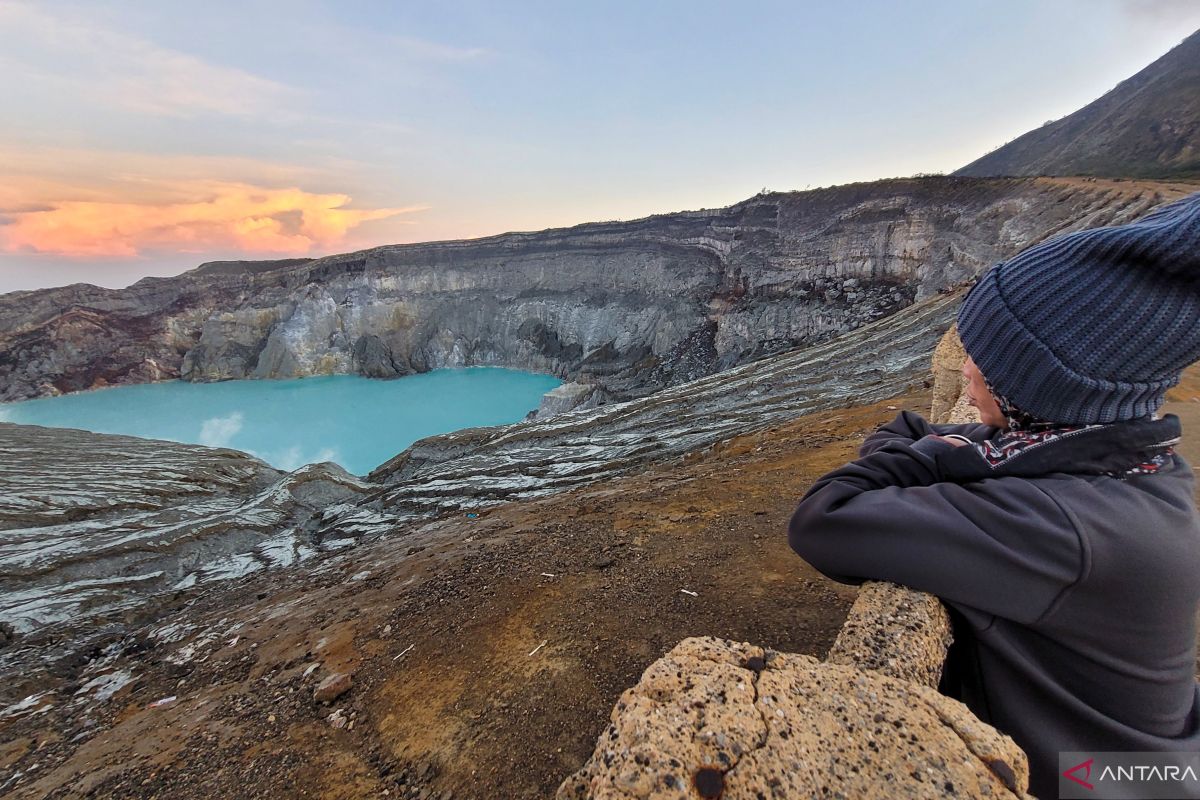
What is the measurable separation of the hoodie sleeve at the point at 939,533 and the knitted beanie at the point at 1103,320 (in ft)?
0.97

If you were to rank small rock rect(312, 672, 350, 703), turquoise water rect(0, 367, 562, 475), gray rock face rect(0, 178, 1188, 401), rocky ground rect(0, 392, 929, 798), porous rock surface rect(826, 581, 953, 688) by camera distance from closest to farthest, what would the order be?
porous rock surface rect(826, 581, 953, 688)
rocky ground rect(0, 392, 929, 798)
small rock rect(312, 672, 350, 703)
gray rock face rect(0, 178, 1188, 401)
turquoise water rect(0, 367, 562, 475)

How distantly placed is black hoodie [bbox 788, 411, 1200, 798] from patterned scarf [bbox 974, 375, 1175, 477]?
0.03 metres

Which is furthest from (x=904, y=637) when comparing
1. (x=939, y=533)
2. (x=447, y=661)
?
(x=447, y=661)

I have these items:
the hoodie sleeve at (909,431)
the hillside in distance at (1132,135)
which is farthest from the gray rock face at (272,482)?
the hillside in distance at (1132,135)

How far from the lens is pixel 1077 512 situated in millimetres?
1383

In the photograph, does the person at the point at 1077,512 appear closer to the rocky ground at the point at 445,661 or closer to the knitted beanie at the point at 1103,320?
the knitted beanie at the point at 1103,320

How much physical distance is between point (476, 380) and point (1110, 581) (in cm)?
5116

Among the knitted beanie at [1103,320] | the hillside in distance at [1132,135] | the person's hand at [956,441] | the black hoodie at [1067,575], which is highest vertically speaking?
the hillside in distance at [1132,135]

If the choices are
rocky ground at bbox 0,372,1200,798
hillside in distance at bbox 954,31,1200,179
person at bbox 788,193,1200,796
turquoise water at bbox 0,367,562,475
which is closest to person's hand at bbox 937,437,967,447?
person at bbox 788,193,1200,796

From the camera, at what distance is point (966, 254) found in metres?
27.8

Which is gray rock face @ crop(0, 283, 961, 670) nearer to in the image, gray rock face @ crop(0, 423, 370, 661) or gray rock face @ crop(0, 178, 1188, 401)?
gray rock face @ crop(0, 423, 370, 661)

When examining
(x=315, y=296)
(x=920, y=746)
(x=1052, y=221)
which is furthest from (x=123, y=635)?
(x=315, y=296)

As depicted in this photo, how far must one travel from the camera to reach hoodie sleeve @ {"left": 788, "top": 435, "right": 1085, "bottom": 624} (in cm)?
142

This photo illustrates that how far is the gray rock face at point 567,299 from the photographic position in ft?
105
